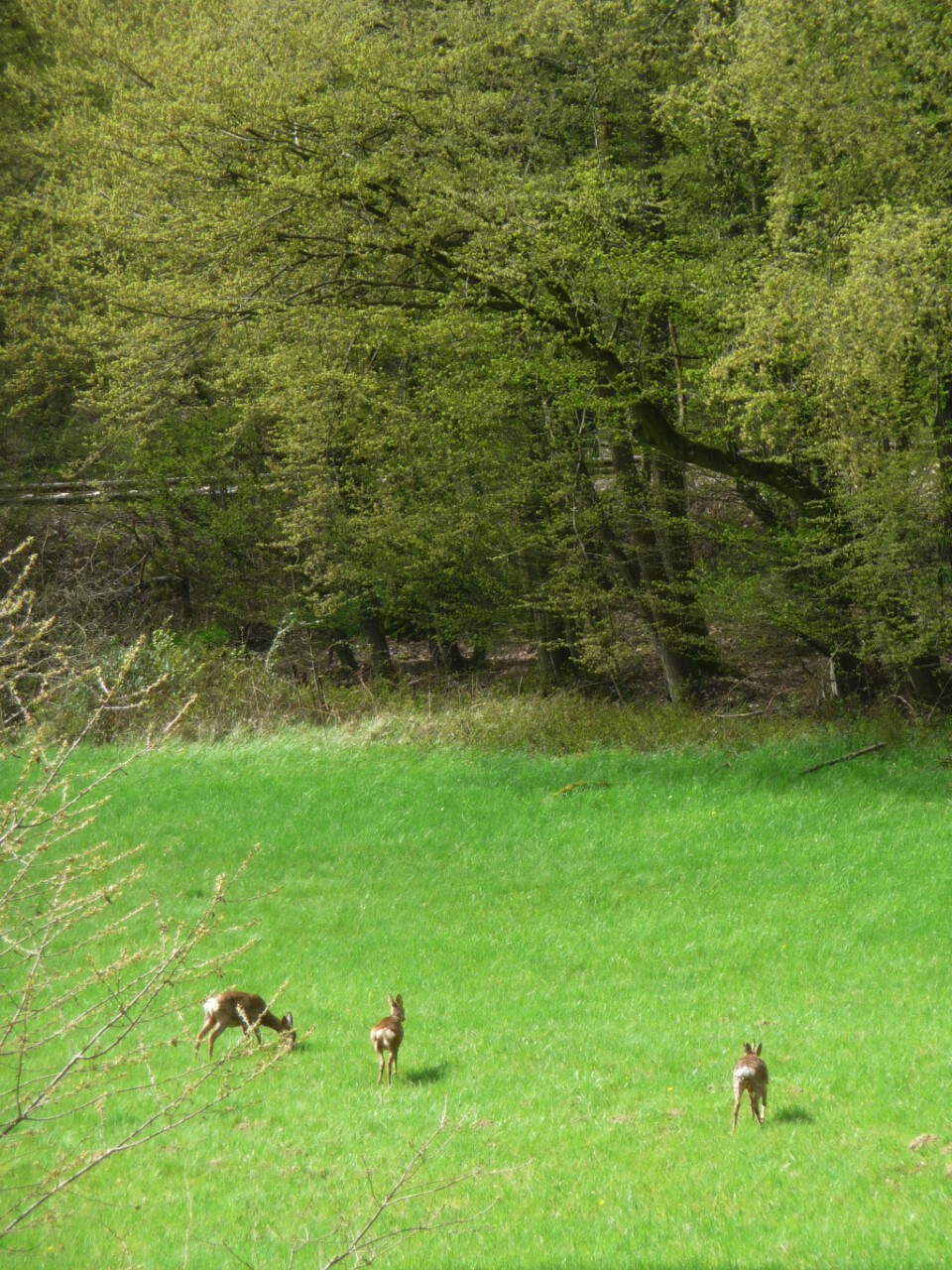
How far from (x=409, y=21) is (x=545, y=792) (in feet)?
39.6

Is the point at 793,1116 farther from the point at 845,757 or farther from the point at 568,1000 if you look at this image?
the point at 845,757

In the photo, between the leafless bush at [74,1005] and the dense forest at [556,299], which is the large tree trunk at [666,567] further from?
the leafless bush at [74,1005]

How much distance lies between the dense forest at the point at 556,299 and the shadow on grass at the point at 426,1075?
771 cm

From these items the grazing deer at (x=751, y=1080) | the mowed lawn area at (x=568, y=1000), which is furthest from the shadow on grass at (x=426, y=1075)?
the grazing deer at (x=751, y=1080)

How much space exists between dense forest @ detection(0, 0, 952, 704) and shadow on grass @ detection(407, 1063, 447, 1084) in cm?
771

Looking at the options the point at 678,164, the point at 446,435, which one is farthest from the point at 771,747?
the point at 678,164

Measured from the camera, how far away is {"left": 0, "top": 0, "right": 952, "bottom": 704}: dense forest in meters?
14.3

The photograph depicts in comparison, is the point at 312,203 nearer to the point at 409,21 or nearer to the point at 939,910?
the point at 409,21

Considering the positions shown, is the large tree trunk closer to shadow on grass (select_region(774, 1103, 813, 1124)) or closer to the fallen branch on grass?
the fallen branch on grass

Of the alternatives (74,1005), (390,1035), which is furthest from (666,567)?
(390,1035)

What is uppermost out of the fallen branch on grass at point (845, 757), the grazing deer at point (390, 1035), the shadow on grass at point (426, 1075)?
the grazing deer at point (390, 1035)

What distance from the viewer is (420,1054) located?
27.9 ft

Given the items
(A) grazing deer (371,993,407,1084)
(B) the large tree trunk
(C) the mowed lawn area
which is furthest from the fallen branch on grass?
(A) grazing deer (371,993,407,1084)

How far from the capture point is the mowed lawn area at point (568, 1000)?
5883mm
